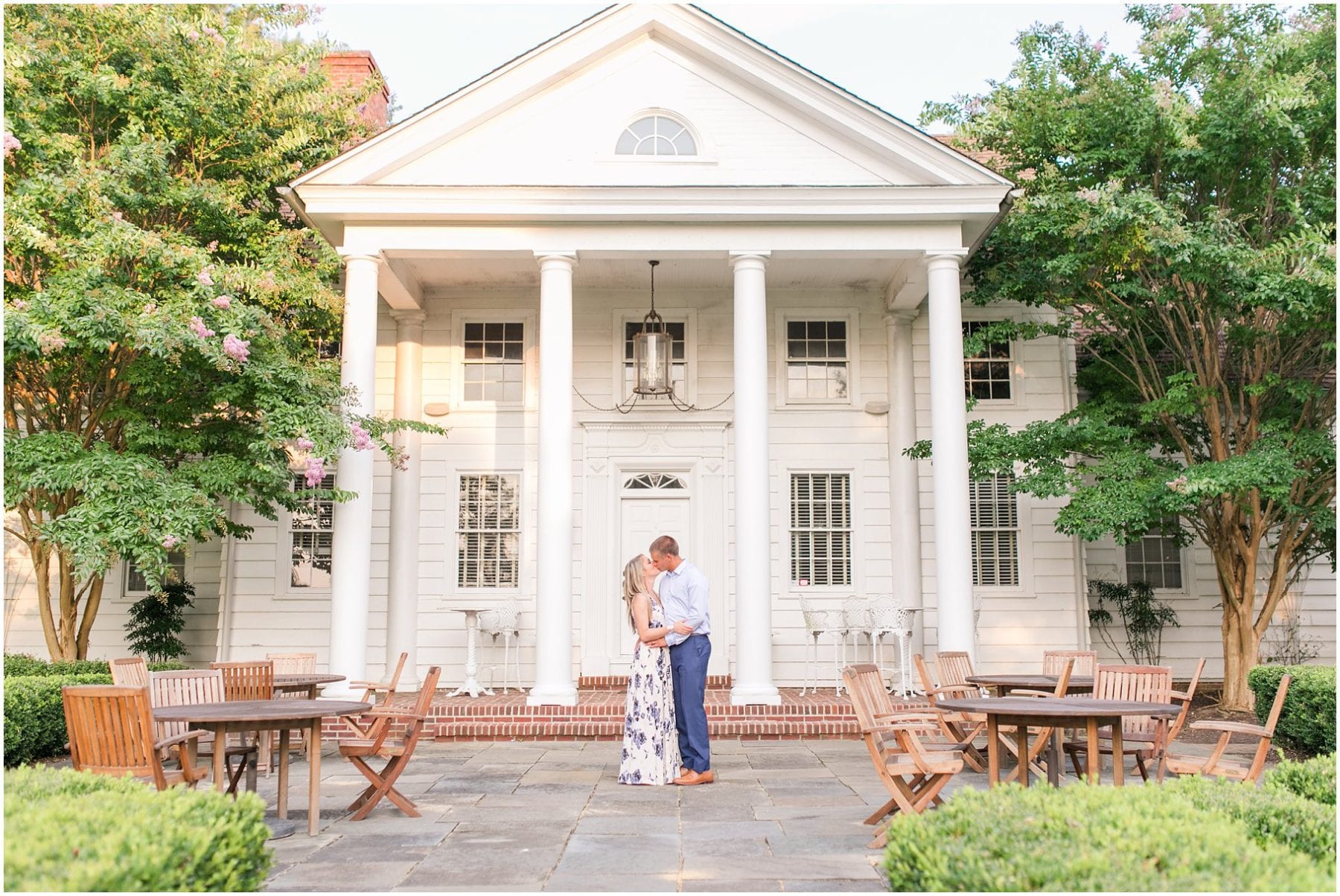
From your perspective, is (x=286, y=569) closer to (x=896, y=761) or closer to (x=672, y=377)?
(x=672, y=377)

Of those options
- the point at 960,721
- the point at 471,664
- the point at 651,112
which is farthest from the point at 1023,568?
the point at 651,112

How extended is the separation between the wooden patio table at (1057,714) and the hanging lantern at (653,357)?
6.83 metres

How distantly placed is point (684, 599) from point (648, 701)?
0.78m

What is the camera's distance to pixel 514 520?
44.9ft

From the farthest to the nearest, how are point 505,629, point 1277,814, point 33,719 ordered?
point 505,629, point 33,719, point 1277,814

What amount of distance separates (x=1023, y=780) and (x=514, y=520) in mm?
8423

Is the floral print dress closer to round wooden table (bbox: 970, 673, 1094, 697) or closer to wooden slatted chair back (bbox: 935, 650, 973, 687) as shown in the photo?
wooden slatted chair back (bbox: 935, 650, 973, 687)

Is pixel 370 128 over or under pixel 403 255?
over

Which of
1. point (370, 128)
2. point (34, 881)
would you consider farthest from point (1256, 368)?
point (34, 881)

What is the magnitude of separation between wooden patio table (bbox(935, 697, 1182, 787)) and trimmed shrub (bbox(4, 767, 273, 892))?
3.84m

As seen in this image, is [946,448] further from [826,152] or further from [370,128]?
[370,128]

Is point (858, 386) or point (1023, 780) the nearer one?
point (1023, 780)

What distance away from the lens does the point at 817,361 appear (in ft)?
45.9

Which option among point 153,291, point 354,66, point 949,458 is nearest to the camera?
point 153,291
